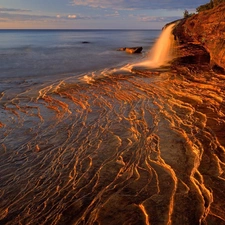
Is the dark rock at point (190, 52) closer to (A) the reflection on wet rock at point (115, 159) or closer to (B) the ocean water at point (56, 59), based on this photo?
(B) the ocean water at point (56, 59)

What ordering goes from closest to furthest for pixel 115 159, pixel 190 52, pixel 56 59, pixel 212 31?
pixel 115 159
pixel 212 31
pixel 190 52
pixel 56 59

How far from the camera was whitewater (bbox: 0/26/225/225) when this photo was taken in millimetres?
4625

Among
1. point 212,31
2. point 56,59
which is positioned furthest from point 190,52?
point 56,59

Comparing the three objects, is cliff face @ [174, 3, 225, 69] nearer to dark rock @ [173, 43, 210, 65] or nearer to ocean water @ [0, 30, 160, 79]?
dark rock @ [173, 43, 210, 65]

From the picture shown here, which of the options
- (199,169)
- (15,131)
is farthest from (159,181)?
(15,131)

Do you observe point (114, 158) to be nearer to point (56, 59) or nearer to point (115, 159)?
point (115, 159)

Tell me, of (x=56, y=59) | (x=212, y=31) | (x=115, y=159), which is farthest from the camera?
(x=56, y=59)

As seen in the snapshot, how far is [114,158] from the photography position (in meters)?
6.49

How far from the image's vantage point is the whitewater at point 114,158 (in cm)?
462

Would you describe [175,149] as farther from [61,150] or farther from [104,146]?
[61,150]

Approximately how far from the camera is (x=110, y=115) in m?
9.67

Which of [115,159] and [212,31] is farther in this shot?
[212,31]

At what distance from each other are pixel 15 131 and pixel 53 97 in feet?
14.4

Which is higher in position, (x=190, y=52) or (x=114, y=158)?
(x=114, y=158)
